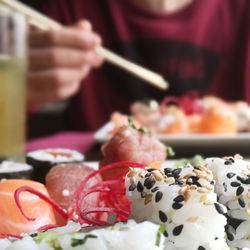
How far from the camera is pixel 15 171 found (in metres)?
0.96

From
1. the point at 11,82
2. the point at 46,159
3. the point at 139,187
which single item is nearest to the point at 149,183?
the point at 139,187

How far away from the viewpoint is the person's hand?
6.36 feet

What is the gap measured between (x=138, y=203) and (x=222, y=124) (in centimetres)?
101

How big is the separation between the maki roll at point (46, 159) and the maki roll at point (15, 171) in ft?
0.05

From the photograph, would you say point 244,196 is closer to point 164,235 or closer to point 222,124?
point 164,235

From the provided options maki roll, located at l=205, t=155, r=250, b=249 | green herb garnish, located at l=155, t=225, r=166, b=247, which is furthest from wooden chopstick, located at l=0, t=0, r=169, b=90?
green herb garnish, located at l=155, t=225, r=166, b=247

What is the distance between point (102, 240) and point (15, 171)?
39 centimetres

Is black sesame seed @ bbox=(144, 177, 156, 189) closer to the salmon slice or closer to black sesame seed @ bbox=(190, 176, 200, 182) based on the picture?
black sesame seed @ bbox=(190, 176, 200, 182)

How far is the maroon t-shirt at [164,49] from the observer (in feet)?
8.01

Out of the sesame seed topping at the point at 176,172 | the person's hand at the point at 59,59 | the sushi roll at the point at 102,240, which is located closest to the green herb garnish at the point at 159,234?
the sushi roll at the point at 102,240

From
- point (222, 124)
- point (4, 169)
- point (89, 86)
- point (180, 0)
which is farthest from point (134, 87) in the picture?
point (4, 169)

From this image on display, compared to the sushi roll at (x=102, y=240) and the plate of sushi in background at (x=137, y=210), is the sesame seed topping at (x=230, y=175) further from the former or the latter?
the sushi roll at (x=102, y=240)

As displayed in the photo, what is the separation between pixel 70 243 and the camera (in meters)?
0.58

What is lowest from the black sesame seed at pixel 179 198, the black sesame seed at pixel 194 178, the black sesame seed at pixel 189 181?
the black sesame seed at pixel 179 198
